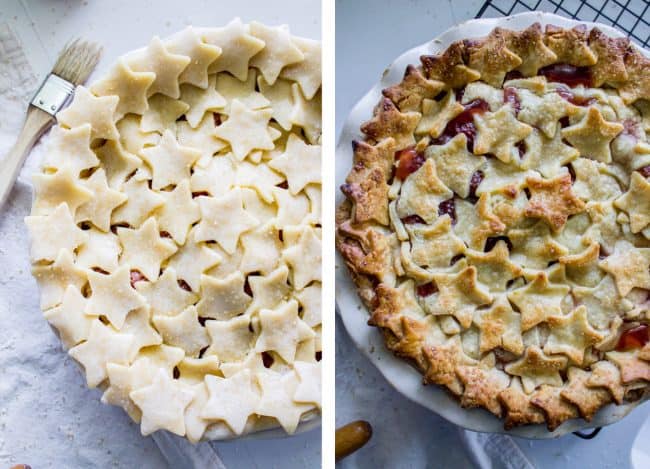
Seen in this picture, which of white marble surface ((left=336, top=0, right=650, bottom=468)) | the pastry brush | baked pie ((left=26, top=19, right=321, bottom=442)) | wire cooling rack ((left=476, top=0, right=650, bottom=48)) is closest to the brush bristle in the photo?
the pastry brush

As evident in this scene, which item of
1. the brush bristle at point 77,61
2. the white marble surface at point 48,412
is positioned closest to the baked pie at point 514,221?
the white marble surface at point 48,412

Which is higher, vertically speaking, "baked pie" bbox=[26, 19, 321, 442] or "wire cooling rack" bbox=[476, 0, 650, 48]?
→ "wire cooling rack" bbox=[476, 0, 650, 48]

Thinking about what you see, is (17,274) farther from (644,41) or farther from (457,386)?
(644,41)

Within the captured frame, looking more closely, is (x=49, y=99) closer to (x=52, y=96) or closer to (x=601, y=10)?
(x=52, y=96)

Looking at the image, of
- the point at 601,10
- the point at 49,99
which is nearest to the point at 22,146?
the point at 49,99

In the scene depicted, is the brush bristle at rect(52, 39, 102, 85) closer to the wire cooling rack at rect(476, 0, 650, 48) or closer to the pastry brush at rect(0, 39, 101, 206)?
the pastry brush at rect(0, 39, 101, 206)

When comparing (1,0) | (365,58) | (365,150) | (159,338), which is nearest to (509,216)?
(365,150)

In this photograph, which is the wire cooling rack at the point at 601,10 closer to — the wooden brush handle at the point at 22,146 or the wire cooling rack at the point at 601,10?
the wire cooling rack at the point at 601,10
